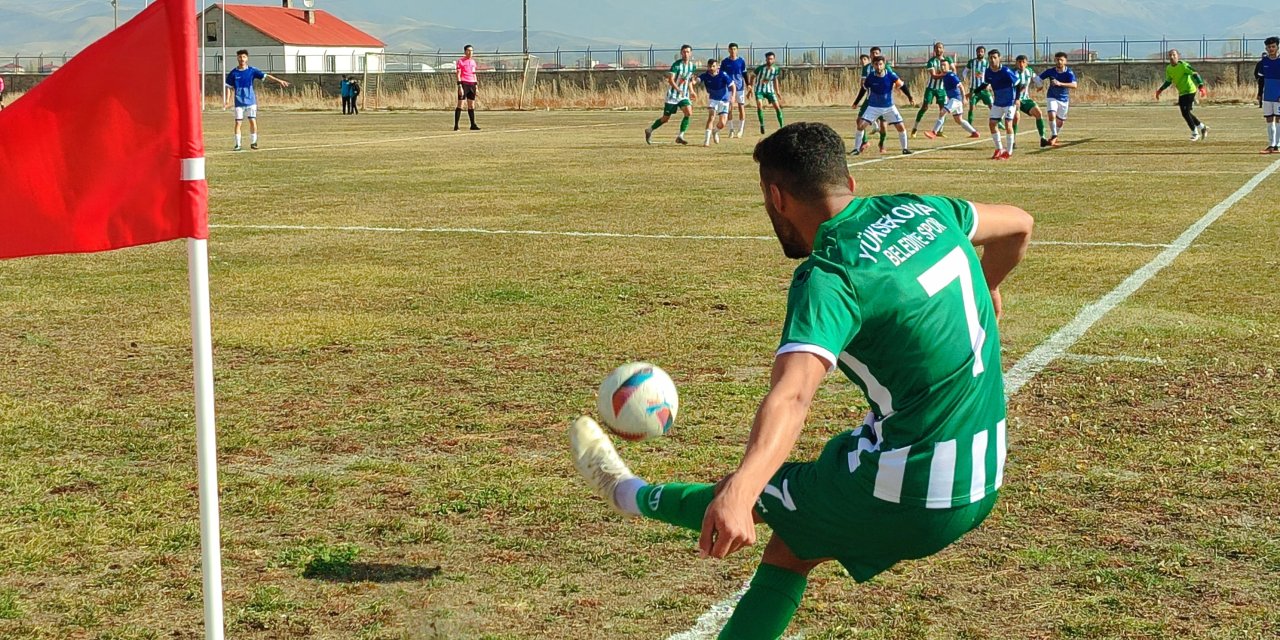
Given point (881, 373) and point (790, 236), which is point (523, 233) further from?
point (881, 373)

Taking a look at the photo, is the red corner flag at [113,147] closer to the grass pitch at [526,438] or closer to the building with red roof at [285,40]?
the grass pitch at [526,438]

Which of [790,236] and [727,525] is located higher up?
[790,236]

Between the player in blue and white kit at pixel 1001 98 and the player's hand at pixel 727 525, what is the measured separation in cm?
2328

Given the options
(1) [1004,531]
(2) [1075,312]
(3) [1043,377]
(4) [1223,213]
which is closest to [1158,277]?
(2) [1075,312]

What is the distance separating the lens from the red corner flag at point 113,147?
359cm

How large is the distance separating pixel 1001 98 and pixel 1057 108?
11.3ft

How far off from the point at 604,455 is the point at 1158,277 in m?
8.18

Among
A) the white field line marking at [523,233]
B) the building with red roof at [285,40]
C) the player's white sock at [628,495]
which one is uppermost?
the building with red roof at [285,40]

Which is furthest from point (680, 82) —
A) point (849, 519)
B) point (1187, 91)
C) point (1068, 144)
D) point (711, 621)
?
point (849, 519)

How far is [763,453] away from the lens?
2.91m

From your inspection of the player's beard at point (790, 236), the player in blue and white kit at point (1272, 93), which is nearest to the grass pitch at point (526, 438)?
the player's beard at point (790, 236)

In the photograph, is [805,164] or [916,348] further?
[805,164]

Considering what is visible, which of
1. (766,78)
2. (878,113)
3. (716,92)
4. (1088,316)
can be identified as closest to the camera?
(1088,316)

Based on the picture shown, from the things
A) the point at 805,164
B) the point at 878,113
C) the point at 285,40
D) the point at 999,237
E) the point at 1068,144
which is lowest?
the point at 999,237
